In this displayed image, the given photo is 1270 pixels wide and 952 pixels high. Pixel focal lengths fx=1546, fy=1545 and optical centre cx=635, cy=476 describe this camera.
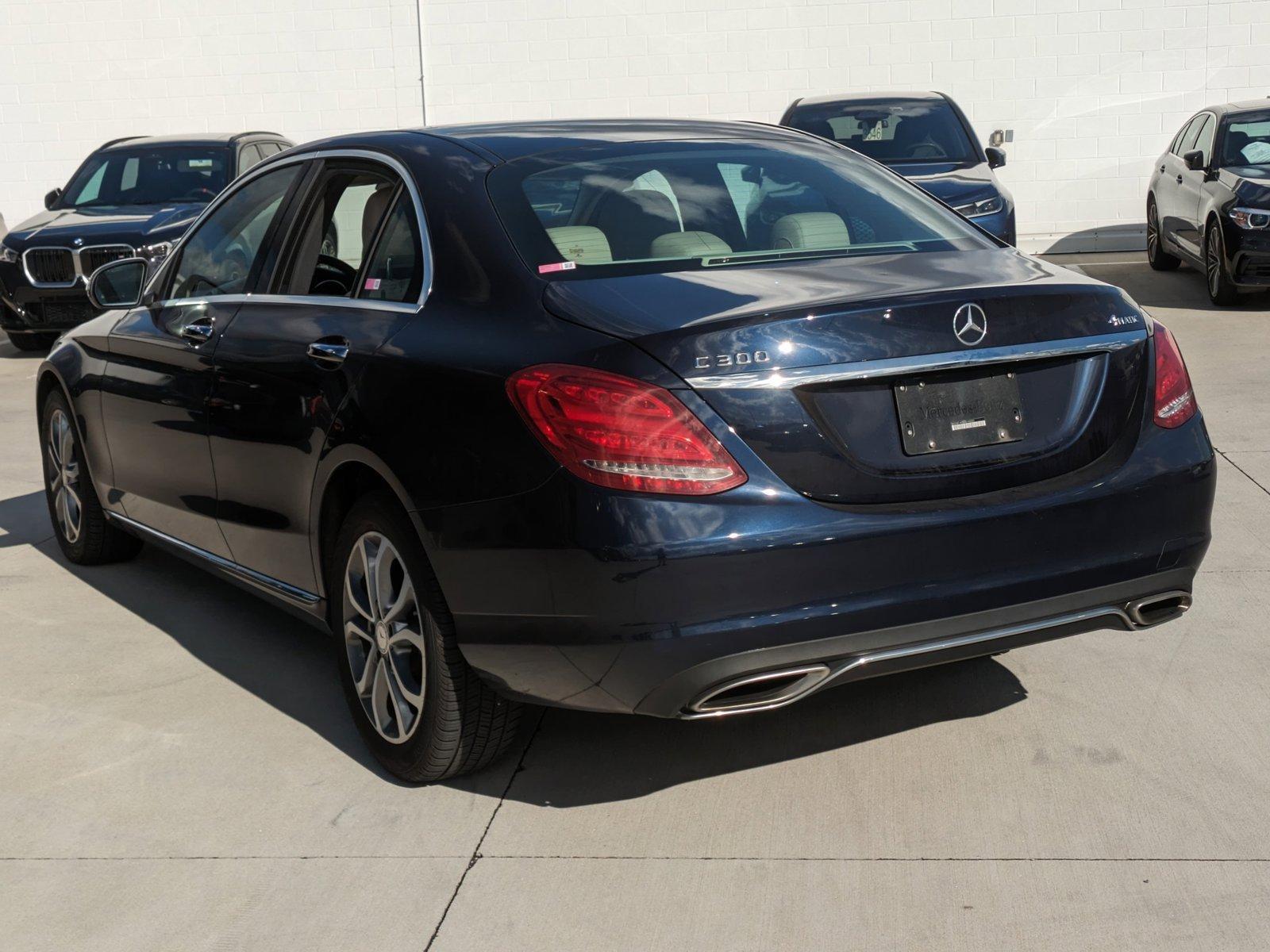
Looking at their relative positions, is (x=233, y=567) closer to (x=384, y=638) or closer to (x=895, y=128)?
(x=384, y=638)

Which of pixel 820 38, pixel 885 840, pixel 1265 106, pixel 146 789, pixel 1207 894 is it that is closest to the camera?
pixel 1207 894

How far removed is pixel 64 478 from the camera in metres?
6.06

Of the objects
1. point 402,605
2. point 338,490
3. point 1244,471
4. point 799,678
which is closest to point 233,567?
point 338,490

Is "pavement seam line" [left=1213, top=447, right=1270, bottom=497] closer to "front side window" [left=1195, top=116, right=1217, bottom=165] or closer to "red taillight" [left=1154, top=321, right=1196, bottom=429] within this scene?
"red taillight" [left=1154, top=321, right=1196, bottom=429]

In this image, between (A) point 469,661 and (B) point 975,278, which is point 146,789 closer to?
(A) point 469,661

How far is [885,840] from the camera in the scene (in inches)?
136

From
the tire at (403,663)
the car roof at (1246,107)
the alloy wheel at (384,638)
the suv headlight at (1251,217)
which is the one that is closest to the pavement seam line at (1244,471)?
the tire at (403,663)

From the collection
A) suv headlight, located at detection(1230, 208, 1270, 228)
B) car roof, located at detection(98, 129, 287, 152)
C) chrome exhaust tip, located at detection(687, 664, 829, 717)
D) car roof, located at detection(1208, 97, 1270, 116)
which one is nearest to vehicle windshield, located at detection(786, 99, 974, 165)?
suv headlight, located at detection(1230, 208, 1270, 228)

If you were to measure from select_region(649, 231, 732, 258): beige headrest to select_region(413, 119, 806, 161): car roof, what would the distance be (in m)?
0.50

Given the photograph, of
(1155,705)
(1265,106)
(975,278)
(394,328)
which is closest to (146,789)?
(394,328)

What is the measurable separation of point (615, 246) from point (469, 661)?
41.1 inches

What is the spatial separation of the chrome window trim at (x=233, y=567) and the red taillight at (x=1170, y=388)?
2.23m

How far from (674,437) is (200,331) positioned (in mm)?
2145

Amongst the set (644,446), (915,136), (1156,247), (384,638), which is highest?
(644,446)
